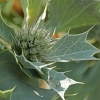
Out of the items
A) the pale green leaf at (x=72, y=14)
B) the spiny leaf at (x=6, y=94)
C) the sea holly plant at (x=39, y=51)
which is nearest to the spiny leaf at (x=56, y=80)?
the sea holly plant at (x=39, y=51)

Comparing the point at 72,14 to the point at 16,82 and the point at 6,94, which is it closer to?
the point at 16,82

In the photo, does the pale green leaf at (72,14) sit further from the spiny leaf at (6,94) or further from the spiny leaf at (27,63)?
the spiny leaf at (6,94)

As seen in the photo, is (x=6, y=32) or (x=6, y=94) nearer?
(x=6, y=94)

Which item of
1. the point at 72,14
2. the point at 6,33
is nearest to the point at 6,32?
the point at 6,33

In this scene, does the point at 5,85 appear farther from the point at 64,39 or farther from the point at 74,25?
the point at 74,25

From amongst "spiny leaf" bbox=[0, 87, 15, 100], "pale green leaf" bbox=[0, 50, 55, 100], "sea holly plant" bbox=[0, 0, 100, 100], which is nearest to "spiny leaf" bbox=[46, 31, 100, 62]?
"sea holly plant" bbox=[0, 0, 100, 100]

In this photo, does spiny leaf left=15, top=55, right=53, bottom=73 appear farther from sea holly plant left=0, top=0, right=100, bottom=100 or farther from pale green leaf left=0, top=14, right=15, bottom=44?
pale green leaf left=0, top=14, right=15, bottom=44

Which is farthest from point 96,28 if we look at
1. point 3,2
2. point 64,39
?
point 64,39
